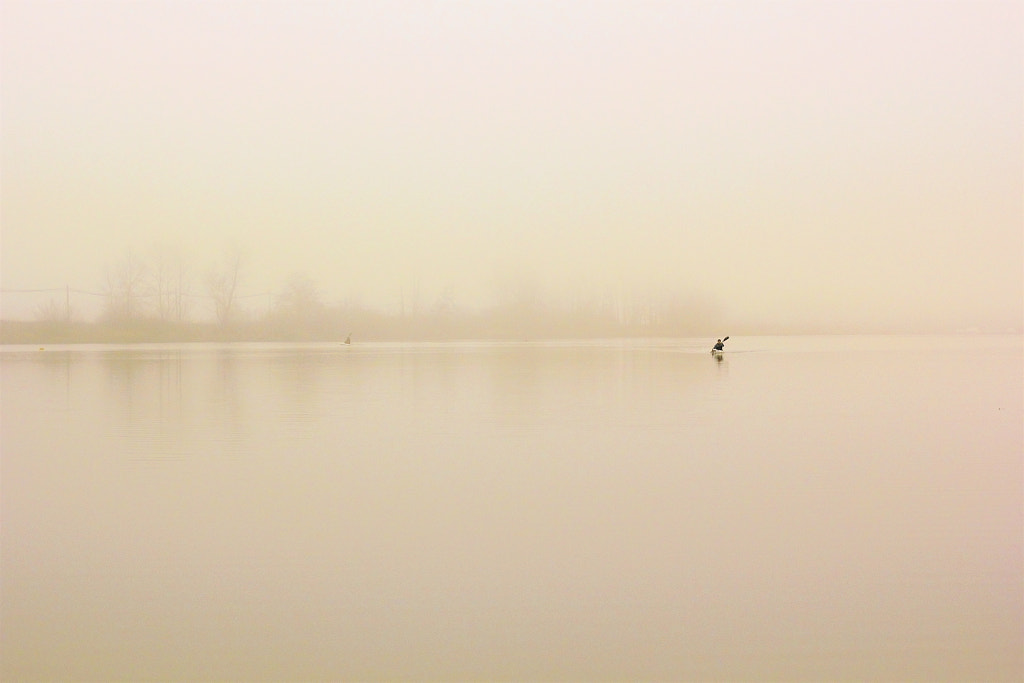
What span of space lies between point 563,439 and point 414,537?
19.3ft

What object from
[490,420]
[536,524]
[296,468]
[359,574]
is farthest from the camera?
[490,420]

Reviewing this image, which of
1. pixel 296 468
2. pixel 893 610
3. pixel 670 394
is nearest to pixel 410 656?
pixel 893 610

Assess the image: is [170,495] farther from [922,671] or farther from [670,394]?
[670,394]

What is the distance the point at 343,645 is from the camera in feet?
17.1

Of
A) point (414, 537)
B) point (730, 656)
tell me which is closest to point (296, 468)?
point (414, 537)

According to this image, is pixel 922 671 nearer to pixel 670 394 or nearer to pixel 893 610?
pixel 893 610

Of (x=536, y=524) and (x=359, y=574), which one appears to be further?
(x=536, y=524)

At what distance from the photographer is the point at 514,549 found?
7.13 meters

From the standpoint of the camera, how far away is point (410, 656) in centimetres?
505

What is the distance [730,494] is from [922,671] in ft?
14.5

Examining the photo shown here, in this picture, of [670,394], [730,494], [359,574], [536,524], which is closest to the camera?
[359,574]

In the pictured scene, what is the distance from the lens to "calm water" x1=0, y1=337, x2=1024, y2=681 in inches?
201

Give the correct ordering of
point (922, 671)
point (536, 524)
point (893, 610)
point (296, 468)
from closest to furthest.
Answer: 1. point (922, 671)
2. point (893, 610)
3. point (536, 524)
4. point (296, 468)

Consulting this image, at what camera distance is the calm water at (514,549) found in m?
5.09
